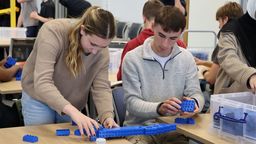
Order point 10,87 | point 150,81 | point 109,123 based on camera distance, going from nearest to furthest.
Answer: point 109,123 < point 150,81 < point 10,87

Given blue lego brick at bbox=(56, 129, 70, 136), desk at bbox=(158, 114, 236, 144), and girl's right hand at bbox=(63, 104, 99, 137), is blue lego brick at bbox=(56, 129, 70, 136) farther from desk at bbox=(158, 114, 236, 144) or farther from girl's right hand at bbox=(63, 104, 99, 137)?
desk at bbox=(158, 114, 236, 144)

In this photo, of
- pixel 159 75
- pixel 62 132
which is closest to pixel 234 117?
pixel 159 75

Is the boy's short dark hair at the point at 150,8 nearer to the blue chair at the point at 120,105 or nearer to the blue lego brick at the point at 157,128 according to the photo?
the blue chair at the point at 120,105

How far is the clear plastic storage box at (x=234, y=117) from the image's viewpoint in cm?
179

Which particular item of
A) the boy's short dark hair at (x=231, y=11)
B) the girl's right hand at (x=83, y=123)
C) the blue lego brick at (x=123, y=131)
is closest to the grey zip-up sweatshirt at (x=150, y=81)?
the blue lego brick at (x=123, y=131)

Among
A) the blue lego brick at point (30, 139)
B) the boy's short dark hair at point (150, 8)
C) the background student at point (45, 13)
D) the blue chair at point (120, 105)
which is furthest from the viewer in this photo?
the background student at point (45, 13)

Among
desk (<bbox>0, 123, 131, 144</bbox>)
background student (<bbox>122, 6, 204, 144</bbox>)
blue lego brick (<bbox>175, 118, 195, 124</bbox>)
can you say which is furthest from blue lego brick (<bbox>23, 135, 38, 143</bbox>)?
blue lego brick (<bbox>175, 118, 195, 124</bbox>)

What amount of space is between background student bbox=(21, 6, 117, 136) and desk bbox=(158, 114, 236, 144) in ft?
1.10

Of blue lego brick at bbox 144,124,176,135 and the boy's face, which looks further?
the boy's face

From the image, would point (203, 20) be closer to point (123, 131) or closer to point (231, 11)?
point (231, 11)

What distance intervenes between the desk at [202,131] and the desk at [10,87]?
1.26 m

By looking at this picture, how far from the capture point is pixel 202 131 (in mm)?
1958

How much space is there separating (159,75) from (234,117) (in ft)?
2.08

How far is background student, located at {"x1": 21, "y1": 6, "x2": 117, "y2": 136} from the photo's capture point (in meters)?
1.93
